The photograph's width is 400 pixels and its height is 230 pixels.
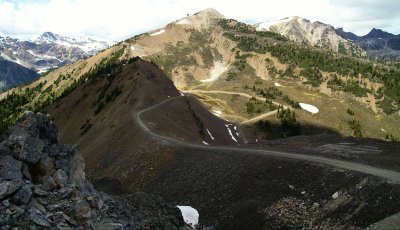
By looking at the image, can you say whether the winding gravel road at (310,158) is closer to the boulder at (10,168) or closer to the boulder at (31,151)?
the boulder at (31,151)

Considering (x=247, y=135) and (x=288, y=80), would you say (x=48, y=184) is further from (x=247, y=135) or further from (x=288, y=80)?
(x=288, y=80)

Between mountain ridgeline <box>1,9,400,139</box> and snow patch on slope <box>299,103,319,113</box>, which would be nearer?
mountain ridgeline <box>1,9,400,139</box>

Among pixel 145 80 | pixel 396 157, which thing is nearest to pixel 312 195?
pixel 396 157

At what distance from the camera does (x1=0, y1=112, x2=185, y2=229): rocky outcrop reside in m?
19.7

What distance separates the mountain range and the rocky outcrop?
291mm

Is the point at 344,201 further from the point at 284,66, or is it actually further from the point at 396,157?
the point at 284,66

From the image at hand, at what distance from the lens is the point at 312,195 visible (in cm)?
3212

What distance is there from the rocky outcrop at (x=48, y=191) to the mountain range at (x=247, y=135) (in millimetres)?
291

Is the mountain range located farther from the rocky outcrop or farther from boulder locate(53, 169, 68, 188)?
boulder locate(53, 169, 68, 188)

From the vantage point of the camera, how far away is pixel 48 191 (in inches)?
880

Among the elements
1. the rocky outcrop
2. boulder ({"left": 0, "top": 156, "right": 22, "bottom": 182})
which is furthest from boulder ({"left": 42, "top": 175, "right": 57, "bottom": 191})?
boulder ({"left": 0, "top": 156, "right": 22, "bottom": 182})

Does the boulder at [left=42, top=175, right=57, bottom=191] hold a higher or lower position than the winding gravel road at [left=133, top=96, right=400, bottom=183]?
higher

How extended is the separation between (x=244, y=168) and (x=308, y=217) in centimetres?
1398

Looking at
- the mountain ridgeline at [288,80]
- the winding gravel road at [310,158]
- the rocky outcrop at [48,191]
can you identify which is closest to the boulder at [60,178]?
the rocky outcrop at [48,191]
